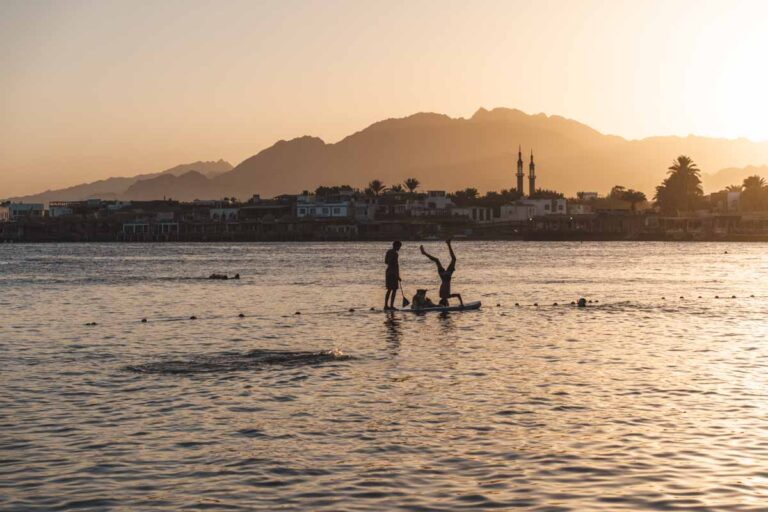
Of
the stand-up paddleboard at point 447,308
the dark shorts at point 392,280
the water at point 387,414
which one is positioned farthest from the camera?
the stand-up paddleboard at point 447,308

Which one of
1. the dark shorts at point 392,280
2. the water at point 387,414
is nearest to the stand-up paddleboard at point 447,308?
the water at point 387,414

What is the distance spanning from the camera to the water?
11.5 m

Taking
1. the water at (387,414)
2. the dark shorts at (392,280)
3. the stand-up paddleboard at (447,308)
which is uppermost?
the dark shorts at (392,280)

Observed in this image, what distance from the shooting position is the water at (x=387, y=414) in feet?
37.6

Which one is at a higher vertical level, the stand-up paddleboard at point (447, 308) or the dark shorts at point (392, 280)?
the dark shorts at point (392, 280)

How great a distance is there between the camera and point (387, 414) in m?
15.8

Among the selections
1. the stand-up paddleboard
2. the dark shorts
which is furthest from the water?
the dark shorts

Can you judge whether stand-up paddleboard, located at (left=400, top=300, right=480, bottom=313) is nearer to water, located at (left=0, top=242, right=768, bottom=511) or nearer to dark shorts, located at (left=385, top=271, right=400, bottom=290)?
water, located at (left=0, top=242, right=768, bottom=511)

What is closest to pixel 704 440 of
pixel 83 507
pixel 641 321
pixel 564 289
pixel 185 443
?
pixel 185 443

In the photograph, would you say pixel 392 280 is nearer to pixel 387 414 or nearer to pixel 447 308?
pixel 447 308

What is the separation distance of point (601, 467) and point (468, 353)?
11.1 meters

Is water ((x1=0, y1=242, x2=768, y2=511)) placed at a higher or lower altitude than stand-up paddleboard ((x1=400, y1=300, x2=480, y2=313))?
lower

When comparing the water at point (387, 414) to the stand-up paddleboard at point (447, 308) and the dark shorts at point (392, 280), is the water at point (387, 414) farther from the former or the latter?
the dark shorts at point (392, 280)

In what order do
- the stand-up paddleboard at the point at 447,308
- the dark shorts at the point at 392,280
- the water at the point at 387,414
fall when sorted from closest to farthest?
the water at the point at 387,414
the dark shorts at the point at 392,280
the stand-up paddleboard at the point at 447,308
